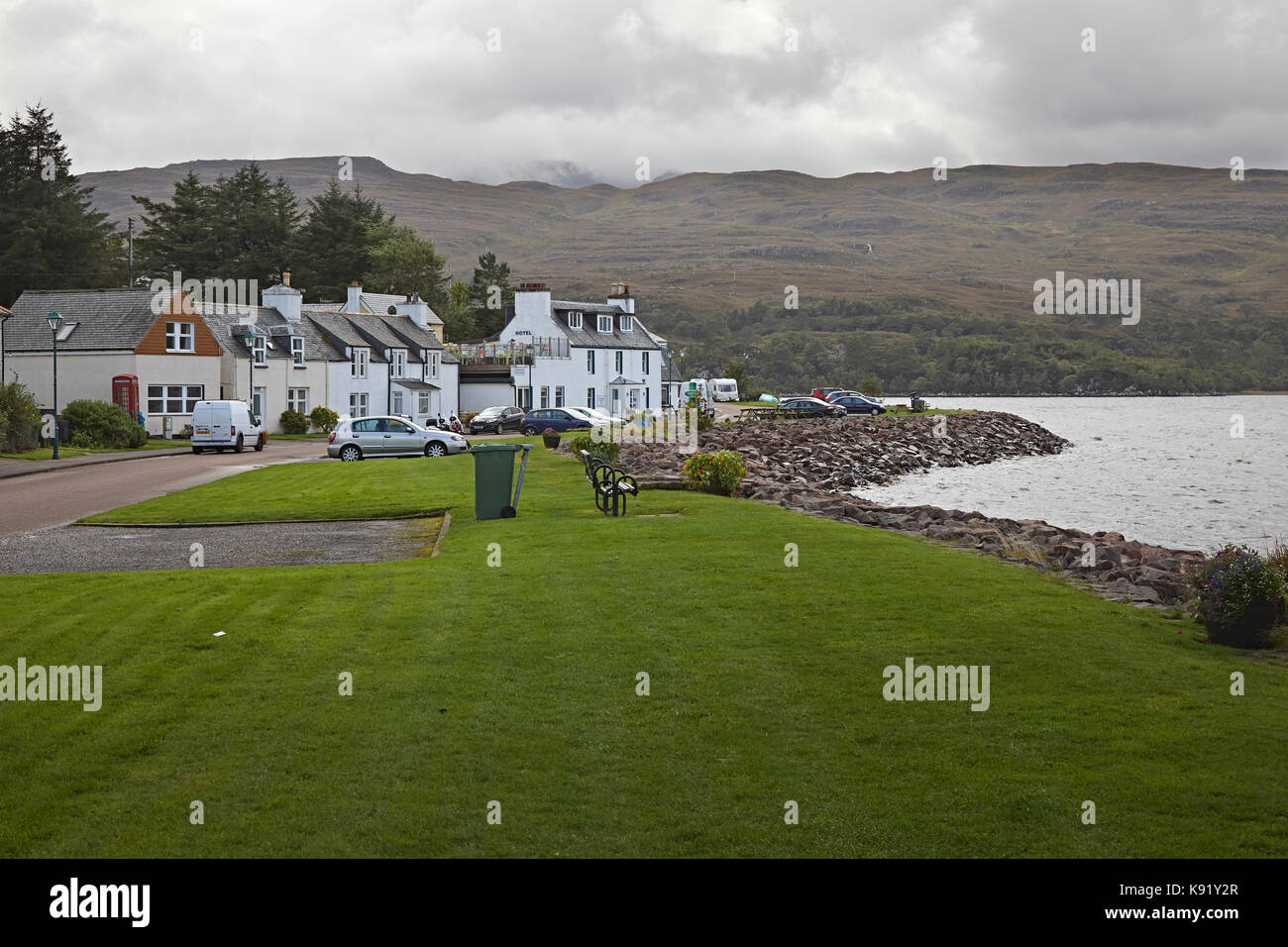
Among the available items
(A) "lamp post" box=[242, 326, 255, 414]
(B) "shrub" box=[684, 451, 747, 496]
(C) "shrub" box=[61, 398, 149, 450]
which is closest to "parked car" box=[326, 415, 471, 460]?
(C) "shrub" box=[61, 398, 149, 450]

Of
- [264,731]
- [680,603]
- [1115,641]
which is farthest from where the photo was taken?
[680,603]

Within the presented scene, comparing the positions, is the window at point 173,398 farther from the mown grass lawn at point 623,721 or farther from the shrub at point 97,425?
the mown grass lawn at point 623,721

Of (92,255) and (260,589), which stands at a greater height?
(92,255)

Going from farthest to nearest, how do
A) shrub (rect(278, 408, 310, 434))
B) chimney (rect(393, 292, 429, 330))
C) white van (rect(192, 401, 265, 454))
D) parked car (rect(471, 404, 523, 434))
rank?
chimney (rect(393, 292, 429, 330)), parked car (rect(471, 404, 523, 434)), shrub (rect(278, 408, 310, 434)), white van (rect(192, 401, 265, 454))

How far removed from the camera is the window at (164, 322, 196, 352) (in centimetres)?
6606

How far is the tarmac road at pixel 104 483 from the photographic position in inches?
1065

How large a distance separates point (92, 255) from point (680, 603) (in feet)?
342

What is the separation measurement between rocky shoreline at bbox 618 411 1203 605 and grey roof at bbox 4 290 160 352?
31.3 metres

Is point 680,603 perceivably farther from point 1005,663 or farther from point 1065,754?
point 1065,754

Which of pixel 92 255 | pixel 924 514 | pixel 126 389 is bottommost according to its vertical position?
pixel 924 514

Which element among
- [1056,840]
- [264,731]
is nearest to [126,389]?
[264,731]

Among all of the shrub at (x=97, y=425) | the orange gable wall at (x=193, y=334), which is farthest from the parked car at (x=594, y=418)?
the shrub at (x=97, y=425)

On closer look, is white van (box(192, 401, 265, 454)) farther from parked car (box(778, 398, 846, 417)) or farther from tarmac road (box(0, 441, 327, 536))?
parked car (box(778, 398, 846, 417))

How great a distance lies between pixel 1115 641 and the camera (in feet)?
39.9
